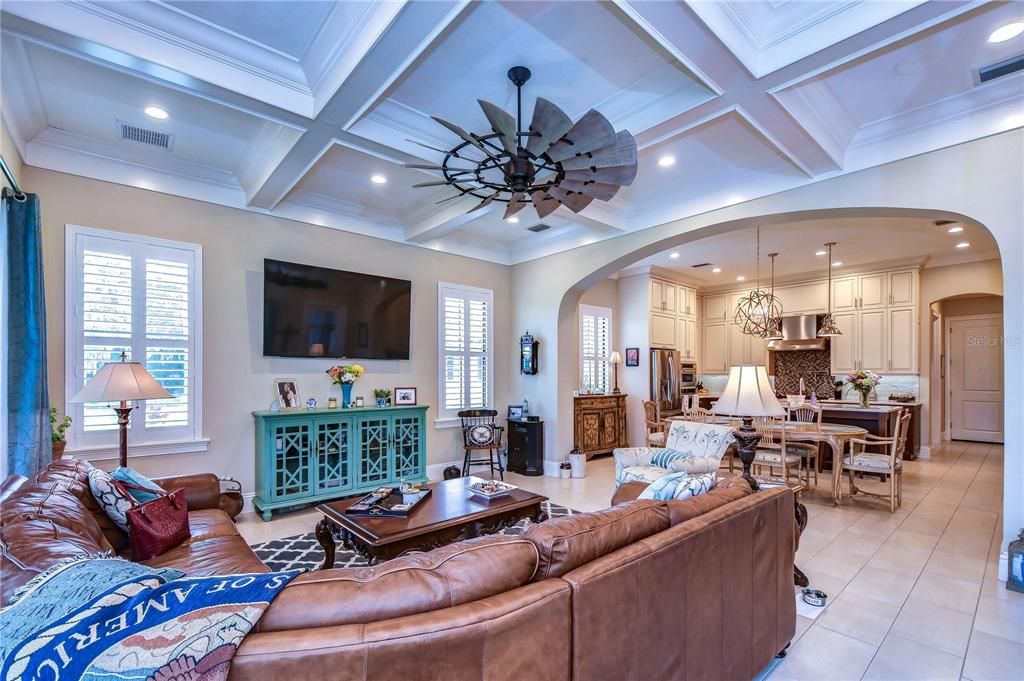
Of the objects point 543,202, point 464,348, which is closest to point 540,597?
point 543,202

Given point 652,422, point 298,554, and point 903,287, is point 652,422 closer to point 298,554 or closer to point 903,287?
point 298,554

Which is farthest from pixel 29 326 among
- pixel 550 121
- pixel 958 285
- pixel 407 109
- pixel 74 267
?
pixel 958 285

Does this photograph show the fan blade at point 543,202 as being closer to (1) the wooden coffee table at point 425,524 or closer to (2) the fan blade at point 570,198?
(2) the fan blade at point 570,198

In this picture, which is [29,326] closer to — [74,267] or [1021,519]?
[74,267]

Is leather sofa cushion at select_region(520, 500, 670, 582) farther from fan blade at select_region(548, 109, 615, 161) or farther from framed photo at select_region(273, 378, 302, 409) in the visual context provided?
framed photo at select_region(273, 378, 302, 409)

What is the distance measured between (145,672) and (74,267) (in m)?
4.15

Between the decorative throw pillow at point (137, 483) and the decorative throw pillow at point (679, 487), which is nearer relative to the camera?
the decorative throw pillow at point (679, 487)

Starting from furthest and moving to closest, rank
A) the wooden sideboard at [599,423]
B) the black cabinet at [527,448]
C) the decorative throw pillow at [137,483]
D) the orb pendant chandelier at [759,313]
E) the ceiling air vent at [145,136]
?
the orb pendant chandelier at [759,313]
the wooden sideboard at [599,423]
the black cabinet at [527,448]
the ceiling air vent at [145,136]
the decorative throw pillow at [137,483]

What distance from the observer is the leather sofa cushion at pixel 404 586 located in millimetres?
1090

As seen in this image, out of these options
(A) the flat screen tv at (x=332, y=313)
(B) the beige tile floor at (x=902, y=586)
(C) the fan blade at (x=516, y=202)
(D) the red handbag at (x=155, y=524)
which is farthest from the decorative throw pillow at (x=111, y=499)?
(C) the fan blade at (x=516, y=202)

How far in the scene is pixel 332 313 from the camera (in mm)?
5082

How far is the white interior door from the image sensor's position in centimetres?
820

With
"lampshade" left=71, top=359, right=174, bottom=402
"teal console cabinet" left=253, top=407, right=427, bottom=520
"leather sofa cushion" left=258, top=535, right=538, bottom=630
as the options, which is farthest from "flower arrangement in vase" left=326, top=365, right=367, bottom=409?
"leather sofa cushion" left=258, top=535, right=538, bottom=630

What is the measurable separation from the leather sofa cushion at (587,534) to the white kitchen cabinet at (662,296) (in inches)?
258
